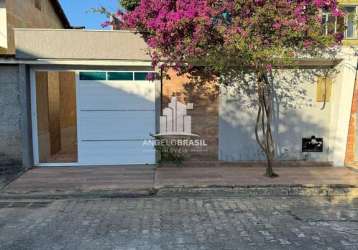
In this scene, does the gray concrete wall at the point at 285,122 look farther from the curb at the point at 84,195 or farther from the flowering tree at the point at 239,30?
the curb at the point at 84,195

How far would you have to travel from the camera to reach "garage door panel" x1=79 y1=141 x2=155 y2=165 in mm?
8828

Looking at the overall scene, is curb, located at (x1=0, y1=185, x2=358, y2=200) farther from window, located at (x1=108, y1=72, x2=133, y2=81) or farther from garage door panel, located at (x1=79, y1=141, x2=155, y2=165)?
window, located at (x1=108, y1=72, x2=133, y2=81)

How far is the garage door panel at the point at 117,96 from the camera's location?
28.5ft

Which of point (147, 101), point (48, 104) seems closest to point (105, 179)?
point (147, 101)

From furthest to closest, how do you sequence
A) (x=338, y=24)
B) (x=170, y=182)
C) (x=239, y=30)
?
(x=338, y=24)
(x=170, y=182)
(x=239, y=30)

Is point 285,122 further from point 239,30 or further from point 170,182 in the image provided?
point 170,182

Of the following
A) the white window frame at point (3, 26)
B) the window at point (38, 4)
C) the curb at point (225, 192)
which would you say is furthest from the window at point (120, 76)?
the window at point (38, 4)

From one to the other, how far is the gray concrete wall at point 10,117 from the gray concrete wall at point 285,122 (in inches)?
208

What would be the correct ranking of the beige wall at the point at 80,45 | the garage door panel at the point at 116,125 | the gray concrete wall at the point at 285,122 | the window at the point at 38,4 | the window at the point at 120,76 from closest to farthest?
the beige wall at the point at 80,45 < the window at the point at 120,76 < the garage door panel at the point at 116,125 < the gray concrete wall at the point at 285,122 < the window at the point at 38,4

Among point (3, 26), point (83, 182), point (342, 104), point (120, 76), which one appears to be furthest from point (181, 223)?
point (3, 26)

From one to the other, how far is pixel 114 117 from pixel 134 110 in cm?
57

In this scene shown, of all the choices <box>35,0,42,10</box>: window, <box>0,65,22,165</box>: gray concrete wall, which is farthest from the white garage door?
<box>35,0,42,10</box>: window

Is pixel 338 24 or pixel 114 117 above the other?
pixel 338 24

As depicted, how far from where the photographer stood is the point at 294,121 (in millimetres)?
9039
